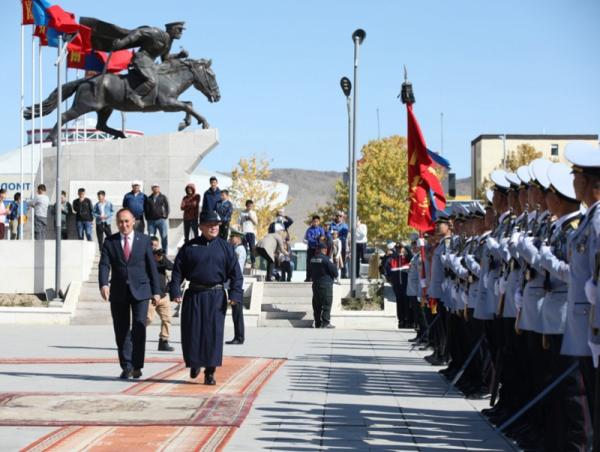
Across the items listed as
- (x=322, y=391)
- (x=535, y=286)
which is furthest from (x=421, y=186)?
(x=535, y=286)

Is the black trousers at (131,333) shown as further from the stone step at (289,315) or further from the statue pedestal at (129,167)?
the statue pedestal at (129,167)

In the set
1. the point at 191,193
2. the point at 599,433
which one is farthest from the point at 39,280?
the point at 599,433

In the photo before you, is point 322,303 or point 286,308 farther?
point 286,308

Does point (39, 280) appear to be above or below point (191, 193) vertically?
below

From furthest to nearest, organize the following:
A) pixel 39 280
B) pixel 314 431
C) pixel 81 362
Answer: pixel 39 280 < pixel 81 362 < pixel 314 431

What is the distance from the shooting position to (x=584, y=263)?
762cm

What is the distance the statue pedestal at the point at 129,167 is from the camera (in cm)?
3712

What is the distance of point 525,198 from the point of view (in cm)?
1012

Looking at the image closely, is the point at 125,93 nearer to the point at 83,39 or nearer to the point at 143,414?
the point at 83,39

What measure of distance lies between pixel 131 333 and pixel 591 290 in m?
8.28

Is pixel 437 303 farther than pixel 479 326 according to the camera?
Yes

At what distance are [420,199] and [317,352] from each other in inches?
114

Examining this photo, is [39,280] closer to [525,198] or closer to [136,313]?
[136,313]

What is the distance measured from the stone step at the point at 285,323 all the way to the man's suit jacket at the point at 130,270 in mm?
14621
